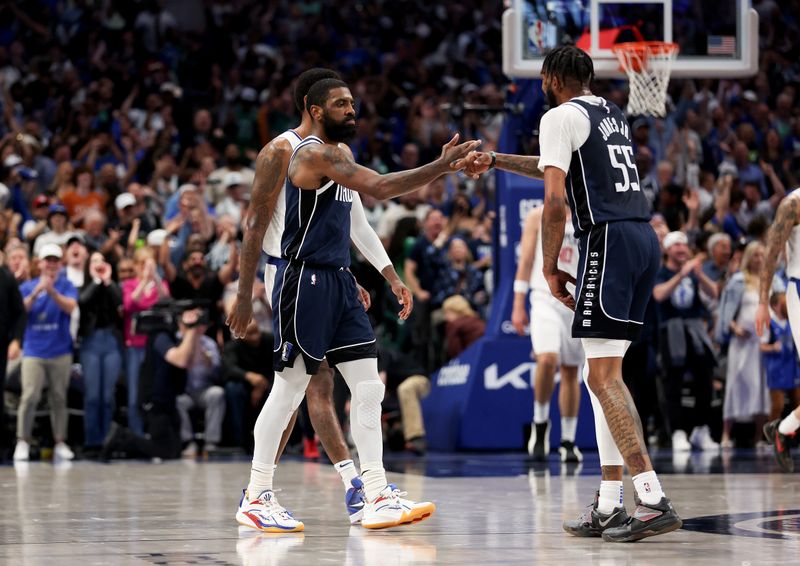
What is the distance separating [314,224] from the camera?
7.74 m

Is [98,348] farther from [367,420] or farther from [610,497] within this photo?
[610,497]

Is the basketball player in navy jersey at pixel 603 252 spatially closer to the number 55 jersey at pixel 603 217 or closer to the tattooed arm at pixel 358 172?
the number 55 jersey at pixel 603 217

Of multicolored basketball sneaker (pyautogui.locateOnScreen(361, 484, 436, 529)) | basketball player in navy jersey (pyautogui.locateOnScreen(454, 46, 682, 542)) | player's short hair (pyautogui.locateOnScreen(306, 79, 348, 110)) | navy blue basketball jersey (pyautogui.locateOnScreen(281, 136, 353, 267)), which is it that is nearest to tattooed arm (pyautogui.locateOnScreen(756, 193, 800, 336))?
basketball player in navy jersey (pyautogui.locateOnScreen(454, 46, 682, 542))

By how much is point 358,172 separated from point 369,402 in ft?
4.34

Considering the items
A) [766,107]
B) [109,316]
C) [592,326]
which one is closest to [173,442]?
[109,316]

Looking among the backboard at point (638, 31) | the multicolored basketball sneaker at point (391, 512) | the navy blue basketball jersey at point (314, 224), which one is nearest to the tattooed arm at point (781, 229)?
the multicolored basketball sneaker at point (391, 512)

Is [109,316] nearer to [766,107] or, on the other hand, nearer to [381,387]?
[381,387]

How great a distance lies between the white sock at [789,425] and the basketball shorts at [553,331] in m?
2.45

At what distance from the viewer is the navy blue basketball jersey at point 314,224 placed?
25.3 ft

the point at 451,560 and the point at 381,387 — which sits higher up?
the point at 381,387

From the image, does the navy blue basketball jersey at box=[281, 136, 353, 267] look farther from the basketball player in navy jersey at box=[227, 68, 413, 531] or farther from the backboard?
the backboard

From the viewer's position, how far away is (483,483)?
35.2 ft

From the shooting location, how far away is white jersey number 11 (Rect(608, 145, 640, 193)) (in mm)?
7344

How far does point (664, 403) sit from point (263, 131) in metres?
9.14
